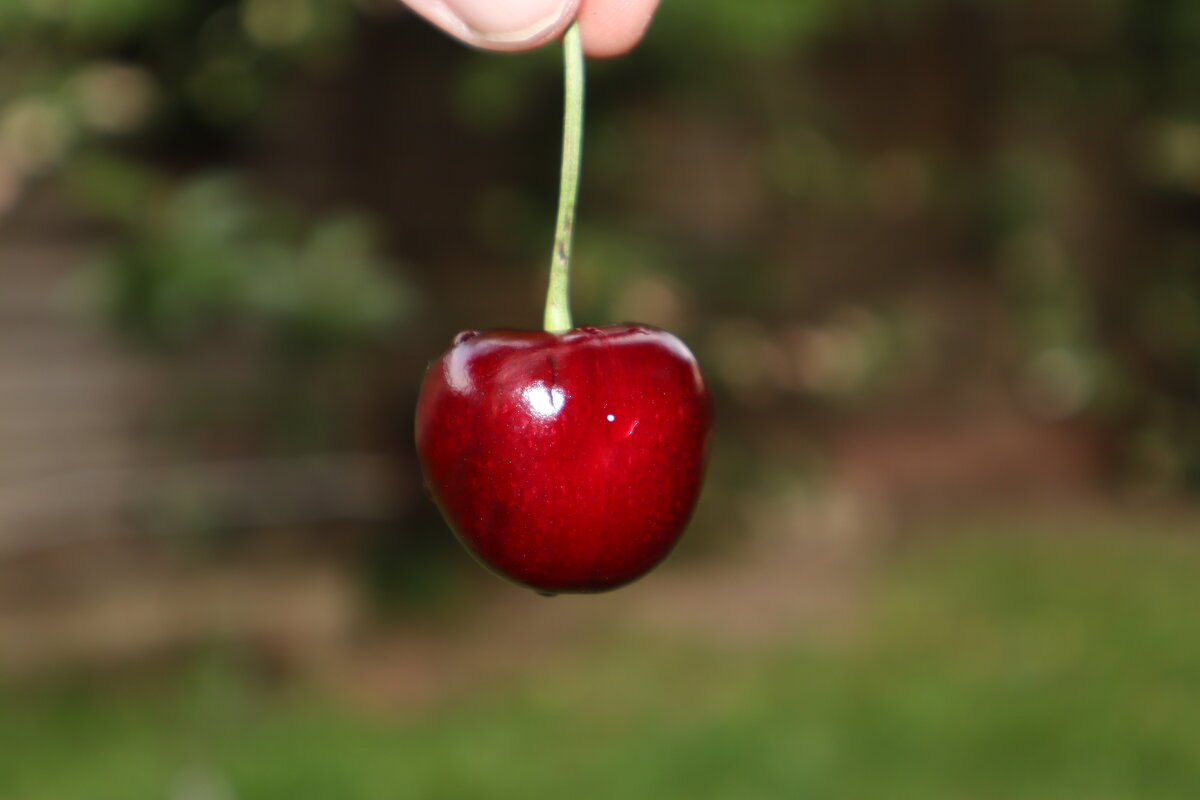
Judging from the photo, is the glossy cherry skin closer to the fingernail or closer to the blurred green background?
the fingernail

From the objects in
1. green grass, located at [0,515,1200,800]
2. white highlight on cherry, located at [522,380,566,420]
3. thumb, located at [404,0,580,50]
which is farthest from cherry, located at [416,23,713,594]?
green grass, located at [0,515,1200,800]

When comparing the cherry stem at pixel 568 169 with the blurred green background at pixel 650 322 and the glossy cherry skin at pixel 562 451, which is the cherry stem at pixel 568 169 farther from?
the blurred green background at pixel 650 322

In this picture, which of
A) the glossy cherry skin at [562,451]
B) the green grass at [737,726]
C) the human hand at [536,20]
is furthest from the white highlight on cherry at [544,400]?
the green grass at [737,726]

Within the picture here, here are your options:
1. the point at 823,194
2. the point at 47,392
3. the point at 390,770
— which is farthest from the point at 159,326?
the point at 823,194

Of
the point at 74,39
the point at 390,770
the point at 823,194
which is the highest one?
the point at 74,39

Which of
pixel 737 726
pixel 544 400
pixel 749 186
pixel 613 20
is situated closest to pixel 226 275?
pixel 613 20

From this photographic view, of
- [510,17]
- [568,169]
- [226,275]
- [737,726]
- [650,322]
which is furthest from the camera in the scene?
[650,322]

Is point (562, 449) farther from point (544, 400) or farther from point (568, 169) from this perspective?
point (568, 169)

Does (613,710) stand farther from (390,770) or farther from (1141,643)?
(1141,643)
